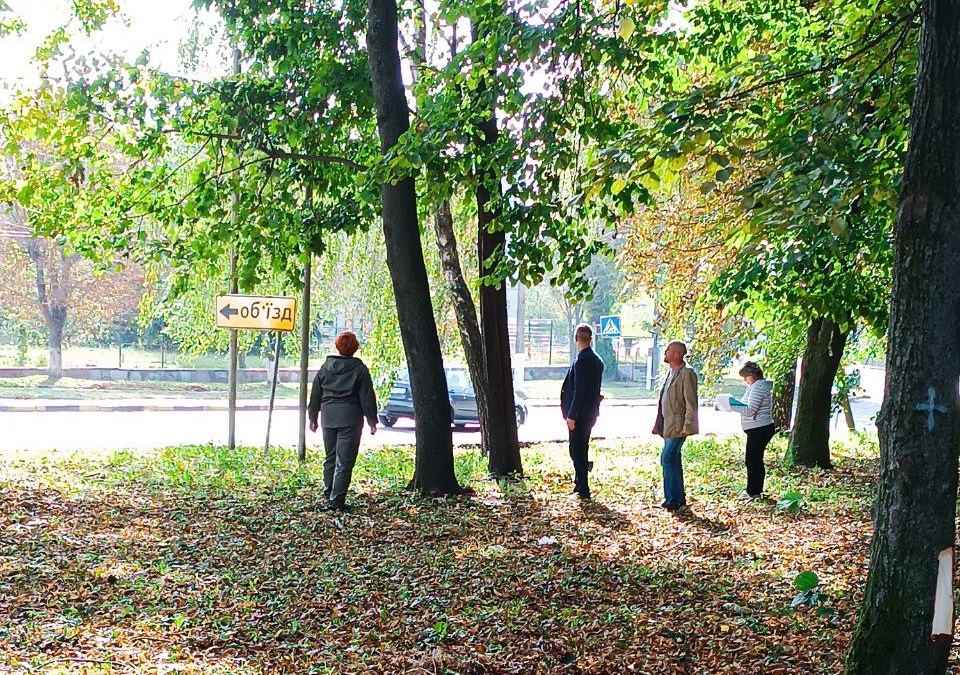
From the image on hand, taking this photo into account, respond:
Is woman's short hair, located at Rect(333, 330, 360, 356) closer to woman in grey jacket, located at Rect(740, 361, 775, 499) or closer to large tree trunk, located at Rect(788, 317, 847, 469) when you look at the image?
woman in grey jacket, located at Rect(740, 361, 775, 499)

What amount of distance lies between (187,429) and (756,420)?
49.4 feet

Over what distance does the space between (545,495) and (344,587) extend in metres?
4.11

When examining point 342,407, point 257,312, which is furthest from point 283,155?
point 342,407

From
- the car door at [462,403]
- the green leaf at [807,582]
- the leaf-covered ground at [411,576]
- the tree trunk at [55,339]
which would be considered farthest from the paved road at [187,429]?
the tree trunk at [55,339]

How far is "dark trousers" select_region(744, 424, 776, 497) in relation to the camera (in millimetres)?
10141

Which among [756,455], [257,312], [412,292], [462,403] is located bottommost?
[462,403]

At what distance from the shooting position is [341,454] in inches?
370

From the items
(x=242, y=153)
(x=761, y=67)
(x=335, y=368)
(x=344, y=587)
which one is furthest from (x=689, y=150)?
(x=242, y=153)

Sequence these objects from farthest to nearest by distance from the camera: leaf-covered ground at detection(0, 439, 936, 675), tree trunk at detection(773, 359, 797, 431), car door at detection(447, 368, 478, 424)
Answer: car door at detection(447, 368, 478, 424) → tree trunk at detection(773, 359, 797, 431) → leaf-covered ground at detection(0, 439, 936, 675)

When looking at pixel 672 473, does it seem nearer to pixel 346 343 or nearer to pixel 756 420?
pixel 756 420

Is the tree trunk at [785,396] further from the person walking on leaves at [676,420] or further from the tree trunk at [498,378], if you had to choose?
the person walking on leaves at [676,420]

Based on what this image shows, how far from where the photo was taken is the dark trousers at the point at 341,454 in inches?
369


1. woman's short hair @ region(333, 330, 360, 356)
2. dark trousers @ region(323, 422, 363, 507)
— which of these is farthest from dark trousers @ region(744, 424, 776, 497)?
woman's short hair @ region(333, 330, 360, 356)

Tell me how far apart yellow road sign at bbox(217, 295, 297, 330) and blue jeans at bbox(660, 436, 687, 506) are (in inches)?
211
